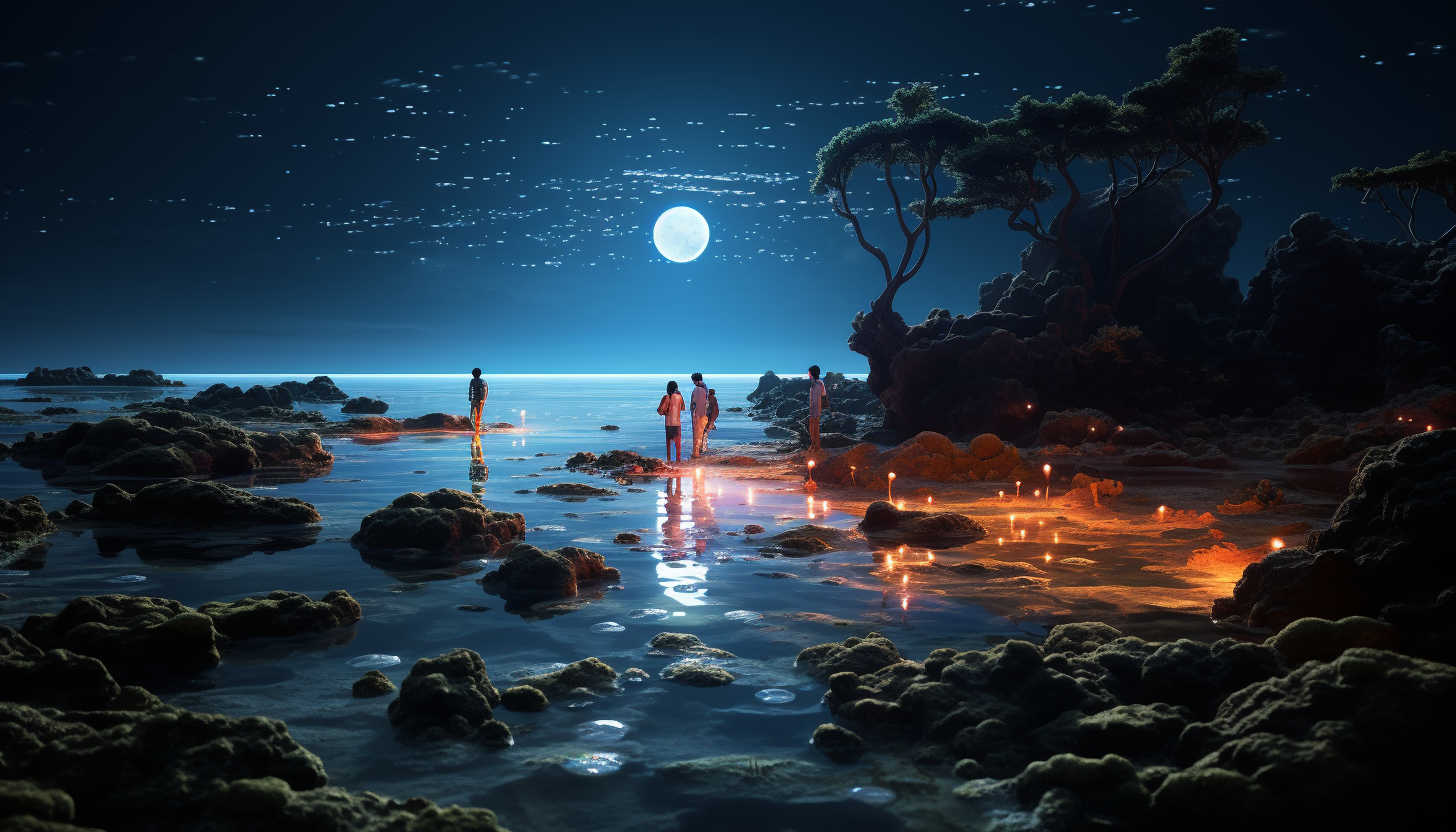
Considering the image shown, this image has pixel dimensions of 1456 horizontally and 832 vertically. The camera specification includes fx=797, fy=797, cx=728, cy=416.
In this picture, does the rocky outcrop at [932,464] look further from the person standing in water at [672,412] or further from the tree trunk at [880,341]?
the tree trunk at [880,341]

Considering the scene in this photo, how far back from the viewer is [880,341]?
108 ft

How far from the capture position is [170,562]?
945 cm

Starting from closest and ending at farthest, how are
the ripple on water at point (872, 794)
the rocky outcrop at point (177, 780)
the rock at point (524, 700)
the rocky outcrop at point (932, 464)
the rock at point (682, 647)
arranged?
the rocky outcrop at point (177, 780) < the ripple on water at point (872, 794) < the rock at point (524, 700) < the rock at point (682, 647) < the rocky outcrop at point (932, 464)

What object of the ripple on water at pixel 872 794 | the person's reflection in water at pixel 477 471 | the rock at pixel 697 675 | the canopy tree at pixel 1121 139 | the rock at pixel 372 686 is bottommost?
the ripple on water at pixel 872 794

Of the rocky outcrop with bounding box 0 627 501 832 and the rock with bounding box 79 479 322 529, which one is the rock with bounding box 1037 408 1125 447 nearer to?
the rock with bounding box 79 479 322 529

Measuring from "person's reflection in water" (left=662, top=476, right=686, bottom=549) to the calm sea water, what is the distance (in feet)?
0.31

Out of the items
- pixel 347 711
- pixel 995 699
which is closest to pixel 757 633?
pixel 995 699

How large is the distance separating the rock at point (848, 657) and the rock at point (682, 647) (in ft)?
2.08

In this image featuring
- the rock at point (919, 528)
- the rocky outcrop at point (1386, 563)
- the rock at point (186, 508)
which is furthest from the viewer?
the rock at point (186, 508)

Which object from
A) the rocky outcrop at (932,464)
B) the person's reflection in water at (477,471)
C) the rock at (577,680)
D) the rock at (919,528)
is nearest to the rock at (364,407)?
the person's reflection in water at (477,471)

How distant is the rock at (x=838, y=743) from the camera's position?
452 centimetres

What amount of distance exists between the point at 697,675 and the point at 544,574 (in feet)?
10.3

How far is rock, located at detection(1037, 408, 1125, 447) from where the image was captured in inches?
953

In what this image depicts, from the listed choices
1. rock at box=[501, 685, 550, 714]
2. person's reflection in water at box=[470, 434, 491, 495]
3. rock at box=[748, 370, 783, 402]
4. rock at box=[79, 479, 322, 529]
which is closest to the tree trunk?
person's reflection in water at box=[470, 434, 491, 495]
